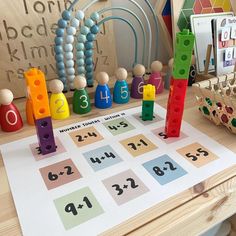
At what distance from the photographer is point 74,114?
25.7 inches

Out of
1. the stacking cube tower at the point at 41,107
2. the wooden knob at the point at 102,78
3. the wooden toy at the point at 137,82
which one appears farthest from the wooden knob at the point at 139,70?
the stacking cube tower at the point at 41,107

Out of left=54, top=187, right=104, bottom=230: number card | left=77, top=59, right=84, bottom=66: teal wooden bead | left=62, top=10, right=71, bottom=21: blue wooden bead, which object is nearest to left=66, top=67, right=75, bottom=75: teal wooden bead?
left=77, top=59, right=84, bottom=66: teal wooden bead

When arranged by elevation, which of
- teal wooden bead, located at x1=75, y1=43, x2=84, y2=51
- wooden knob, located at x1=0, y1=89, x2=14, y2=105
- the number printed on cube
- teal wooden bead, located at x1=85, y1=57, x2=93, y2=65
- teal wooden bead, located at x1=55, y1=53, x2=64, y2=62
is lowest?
the number printed on cube

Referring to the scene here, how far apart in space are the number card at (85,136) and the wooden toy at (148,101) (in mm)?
130

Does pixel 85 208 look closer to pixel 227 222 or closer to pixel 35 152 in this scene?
pixel 35 152

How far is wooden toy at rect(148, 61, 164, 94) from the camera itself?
70cm

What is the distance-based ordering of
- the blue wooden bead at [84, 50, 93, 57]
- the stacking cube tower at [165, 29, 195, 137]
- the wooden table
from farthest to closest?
the blue wooden bead at [84, 50, 93, 57]
the stacking cube tower at [165, 29, 195, 137]
the wooden table

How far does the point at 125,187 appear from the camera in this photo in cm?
42

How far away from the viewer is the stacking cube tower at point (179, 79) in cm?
46

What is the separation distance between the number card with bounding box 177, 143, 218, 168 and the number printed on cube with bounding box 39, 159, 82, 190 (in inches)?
8.4

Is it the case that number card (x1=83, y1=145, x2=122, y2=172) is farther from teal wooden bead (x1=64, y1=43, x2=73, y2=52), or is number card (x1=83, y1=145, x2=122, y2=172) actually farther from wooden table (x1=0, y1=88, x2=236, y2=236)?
teal wooden bead (x1=64, y1=43, x2=73, y2=52)

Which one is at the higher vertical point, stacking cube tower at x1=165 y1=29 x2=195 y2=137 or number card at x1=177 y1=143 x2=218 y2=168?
stacking cube tower at x1=165 y1=29 x2=195 y2=137

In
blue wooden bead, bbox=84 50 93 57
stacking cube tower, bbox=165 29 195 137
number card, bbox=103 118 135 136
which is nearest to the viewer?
stacking cube tower, bbox=165 29 195 137

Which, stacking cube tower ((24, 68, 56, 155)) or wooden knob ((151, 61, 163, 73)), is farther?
wooden knob ((151, 61, 163, 73))
